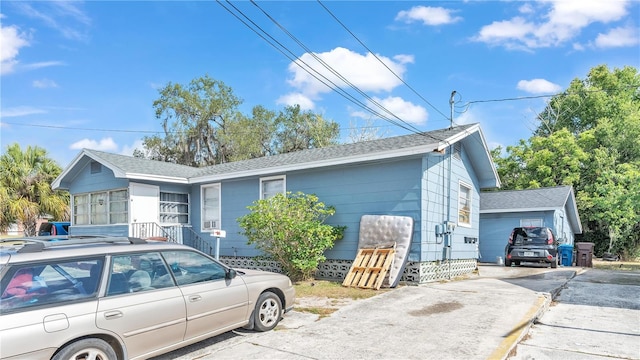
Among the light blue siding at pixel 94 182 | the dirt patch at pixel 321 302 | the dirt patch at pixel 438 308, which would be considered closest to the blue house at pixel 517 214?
the dirt patch at pixel 438 308

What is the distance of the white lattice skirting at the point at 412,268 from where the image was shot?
31.2 feet

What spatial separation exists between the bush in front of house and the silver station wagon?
170 inches

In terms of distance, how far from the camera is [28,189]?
17.2 metres

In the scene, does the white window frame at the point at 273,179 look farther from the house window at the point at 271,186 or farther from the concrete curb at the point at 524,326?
the concrete curb at the point at 524,326

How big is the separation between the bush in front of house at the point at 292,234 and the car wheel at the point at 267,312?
3.86 meters

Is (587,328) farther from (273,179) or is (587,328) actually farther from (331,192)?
(273,179)

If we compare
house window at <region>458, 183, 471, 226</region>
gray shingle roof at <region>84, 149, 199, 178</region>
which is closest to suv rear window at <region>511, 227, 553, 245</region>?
house window at <region>458, 183, 471, 226</region>

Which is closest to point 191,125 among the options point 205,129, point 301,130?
point 205,129

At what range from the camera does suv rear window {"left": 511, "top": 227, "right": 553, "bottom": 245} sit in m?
14.7

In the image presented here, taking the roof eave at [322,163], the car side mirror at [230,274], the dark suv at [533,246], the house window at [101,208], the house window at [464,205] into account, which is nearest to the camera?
the car side mirror at [230,274]

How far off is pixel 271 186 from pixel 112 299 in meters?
8.56

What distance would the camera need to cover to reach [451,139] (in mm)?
9938

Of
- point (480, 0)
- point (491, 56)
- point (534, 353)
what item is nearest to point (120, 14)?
point (480, 0)

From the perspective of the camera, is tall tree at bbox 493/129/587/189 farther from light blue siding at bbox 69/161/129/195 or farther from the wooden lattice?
light blue siding at bbox 69/161/129/195
